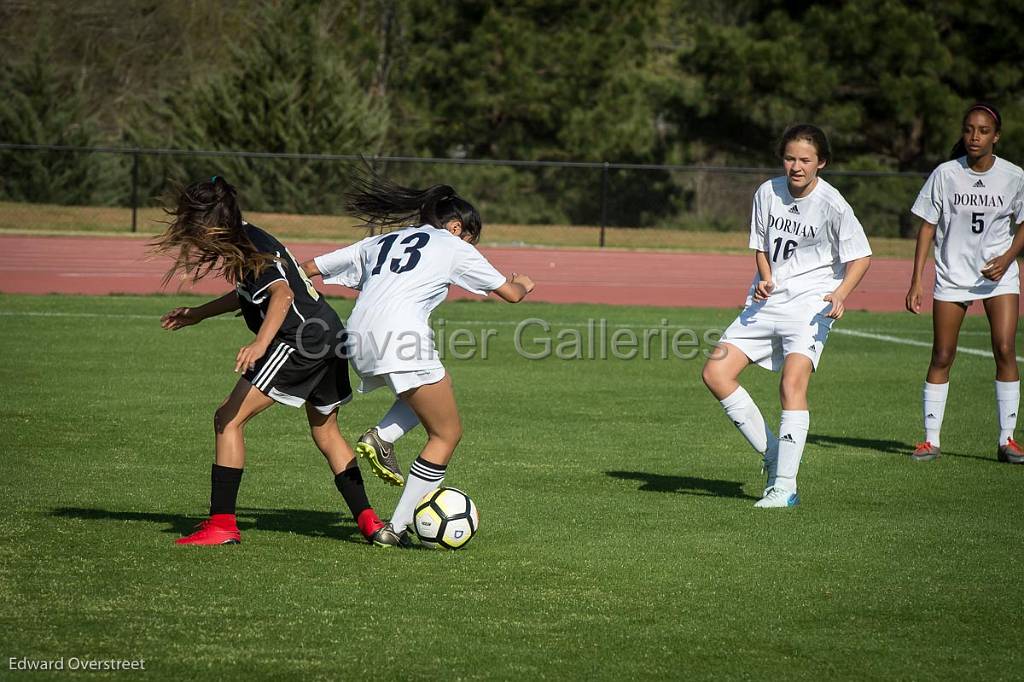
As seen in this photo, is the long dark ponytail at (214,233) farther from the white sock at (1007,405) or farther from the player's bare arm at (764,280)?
the white sock at (1007,405)

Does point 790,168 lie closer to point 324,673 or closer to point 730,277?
point 324,673

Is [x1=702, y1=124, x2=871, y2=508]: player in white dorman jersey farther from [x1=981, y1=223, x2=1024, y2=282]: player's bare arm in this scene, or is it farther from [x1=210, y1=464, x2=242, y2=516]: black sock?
[x1=210, y1=464, x2=242, y2=516]: black sock

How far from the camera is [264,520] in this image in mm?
6418

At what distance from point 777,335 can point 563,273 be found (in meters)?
16.9

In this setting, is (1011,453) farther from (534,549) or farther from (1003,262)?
(534,549)

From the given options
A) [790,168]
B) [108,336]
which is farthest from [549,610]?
[108,336]

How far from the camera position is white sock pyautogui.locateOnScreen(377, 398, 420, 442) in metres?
6.09

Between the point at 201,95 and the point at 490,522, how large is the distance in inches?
1156

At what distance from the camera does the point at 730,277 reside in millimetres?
24484

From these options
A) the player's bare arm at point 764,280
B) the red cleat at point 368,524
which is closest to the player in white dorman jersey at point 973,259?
the player's bare arm at point 764,280

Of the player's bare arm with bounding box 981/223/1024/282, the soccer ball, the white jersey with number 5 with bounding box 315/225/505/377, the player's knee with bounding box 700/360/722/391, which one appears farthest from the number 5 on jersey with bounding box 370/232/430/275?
the player's bare arm with bounding box 981/223/1024/282

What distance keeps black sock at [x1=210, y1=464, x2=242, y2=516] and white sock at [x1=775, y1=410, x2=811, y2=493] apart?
9.75 ft

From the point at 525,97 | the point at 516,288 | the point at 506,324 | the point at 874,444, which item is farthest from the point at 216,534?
the point at 525,97

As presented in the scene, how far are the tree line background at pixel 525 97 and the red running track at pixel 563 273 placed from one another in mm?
3808
